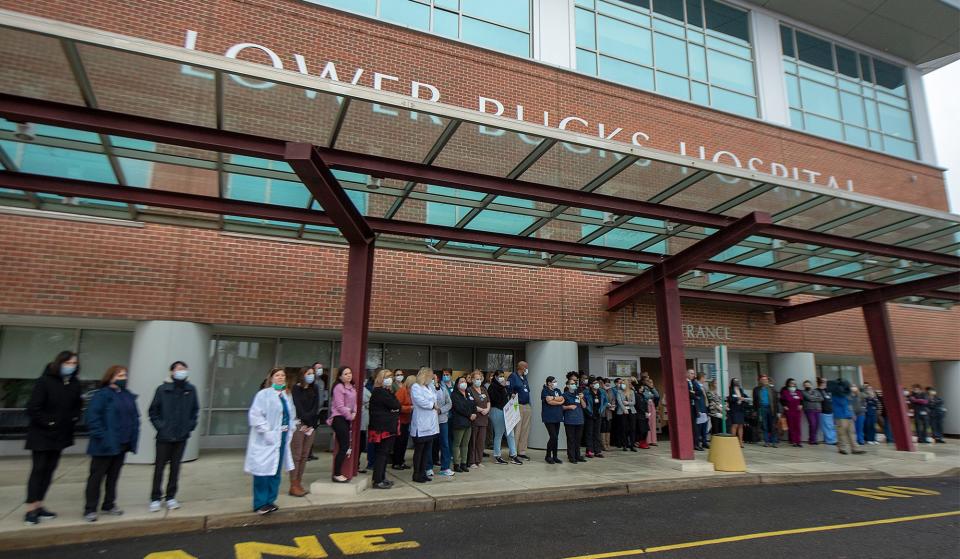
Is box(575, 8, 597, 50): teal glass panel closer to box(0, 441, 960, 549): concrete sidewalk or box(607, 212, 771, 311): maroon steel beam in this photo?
box(607, 212, 771, 311): maroon steel beam

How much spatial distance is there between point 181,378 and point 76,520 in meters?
1.79

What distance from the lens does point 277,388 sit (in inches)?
270

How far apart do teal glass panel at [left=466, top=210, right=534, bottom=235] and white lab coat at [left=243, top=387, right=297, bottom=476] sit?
4.42 metres

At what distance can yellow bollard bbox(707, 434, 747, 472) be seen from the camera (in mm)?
9938

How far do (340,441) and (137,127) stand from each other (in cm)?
476

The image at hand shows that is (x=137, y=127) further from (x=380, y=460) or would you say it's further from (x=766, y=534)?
(x=766, y=534)

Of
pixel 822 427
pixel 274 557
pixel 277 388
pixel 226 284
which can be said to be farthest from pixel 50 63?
pixel 822 427

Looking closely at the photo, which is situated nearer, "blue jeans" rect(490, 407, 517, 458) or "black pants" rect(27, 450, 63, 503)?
"black pants" rect(27, 450, 63, 503)

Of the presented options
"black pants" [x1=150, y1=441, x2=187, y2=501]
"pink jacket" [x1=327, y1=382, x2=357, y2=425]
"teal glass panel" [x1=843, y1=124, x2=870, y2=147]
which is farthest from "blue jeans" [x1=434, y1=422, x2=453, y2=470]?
"teal glass panel" [x1=843, y1=124, x2=870, y2=147]

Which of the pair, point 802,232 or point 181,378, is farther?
point 802,232

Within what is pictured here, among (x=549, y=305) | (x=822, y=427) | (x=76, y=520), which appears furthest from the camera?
(x=822, y=427)

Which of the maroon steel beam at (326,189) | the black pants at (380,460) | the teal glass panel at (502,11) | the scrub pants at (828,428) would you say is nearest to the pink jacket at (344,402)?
the black pants at (380,460)

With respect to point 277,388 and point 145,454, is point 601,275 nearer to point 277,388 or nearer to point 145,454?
point 277,388

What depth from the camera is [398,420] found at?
8.36 m
